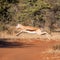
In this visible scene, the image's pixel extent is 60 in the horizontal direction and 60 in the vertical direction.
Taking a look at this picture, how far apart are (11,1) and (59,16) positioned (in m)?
4.68

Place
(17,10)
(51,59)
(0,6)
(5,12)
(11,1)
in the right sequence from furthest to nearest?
(17,10)
(11,1)
(5,12)
(0,6)
(51,59)

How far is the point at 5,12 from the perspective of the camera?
2514 cm

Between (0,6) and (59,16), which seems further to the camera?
(59,16)

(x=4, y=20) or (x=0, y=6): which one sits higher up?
(x=0, y=6)

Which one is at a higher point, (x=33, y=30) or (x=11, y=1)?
(x=11, y=1)

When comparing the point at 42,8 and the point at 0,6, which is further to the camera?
the point at 42,8

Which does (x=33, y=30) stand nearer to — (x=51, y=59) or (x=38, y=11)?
(x=38, y=11)

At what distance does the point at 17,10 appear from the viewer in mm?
29469

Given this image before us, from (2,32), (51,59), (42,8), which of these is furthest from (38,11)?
(51,59)

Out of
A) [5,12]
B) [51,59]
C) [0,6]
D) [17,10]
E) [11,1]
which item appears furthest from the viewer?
[17,10]

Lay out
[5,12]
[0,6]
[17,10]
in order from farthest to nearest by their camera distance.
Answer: [17,10] < [5,12] < [0,6]

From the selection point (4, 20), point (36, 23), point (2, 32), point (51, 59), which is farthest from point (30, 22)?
point (51, 59)

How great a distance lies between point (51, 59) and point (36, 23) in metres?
16.4

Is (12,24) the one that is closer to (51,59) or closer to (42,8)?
(42,8)
